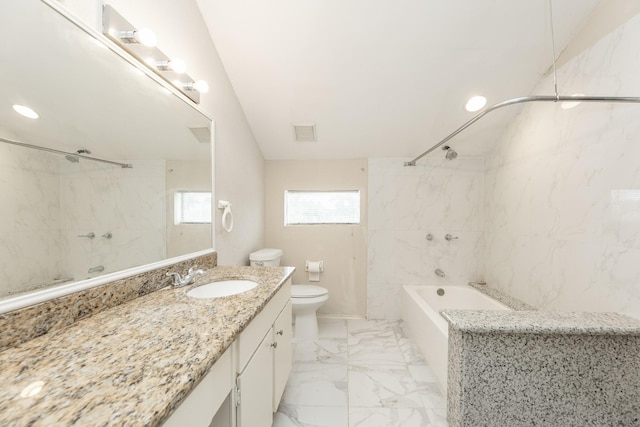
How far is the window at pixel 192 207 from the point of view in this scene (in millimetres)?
1437

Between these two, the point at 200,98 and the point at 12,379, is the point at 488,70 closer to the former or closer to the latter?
the point at 200,98

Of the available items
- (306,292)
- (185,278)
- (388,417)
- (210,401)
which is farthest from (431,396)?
(185,278)

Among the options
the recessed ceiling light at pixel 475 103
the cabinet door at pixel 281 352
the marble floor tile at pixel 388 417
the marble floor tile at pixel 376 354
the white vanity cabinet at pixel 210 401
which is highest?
the recessed ceiling light at pixel 475 103

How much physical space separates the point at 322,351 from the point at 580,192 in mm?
2180

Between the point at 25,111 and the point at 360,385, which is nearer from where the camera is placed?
the point at 25,111

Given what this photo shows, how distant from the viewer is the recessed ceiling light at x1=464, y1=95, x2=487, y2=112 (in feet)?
6.90

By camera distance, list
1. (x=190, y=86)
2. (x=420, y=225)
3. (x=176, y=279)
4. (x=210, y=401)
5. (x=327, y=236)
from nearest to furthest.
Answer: (x=210, y=401) → (x=176, y=279) → (x=190, y=86) → (x=420, y=225) → (x=327, y=236)

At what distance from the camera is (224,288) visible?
1435 mm

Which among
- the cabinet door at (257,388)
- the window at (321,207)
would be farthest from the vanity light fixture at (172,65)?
the window at (321,207)

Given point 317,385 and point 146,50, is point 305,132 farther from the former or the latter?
point 317,385

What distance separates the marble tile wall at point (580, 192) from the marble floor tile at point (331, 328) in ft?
5.25

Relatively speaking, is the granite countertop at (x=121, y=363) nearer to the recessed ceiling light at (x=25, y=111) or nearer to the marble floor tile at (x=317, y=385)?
the recessed ceiling light at (x=25, y=111)

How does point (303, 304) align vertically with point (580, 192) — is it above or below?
below

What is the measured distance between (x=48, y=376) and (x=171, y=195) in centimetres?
96
